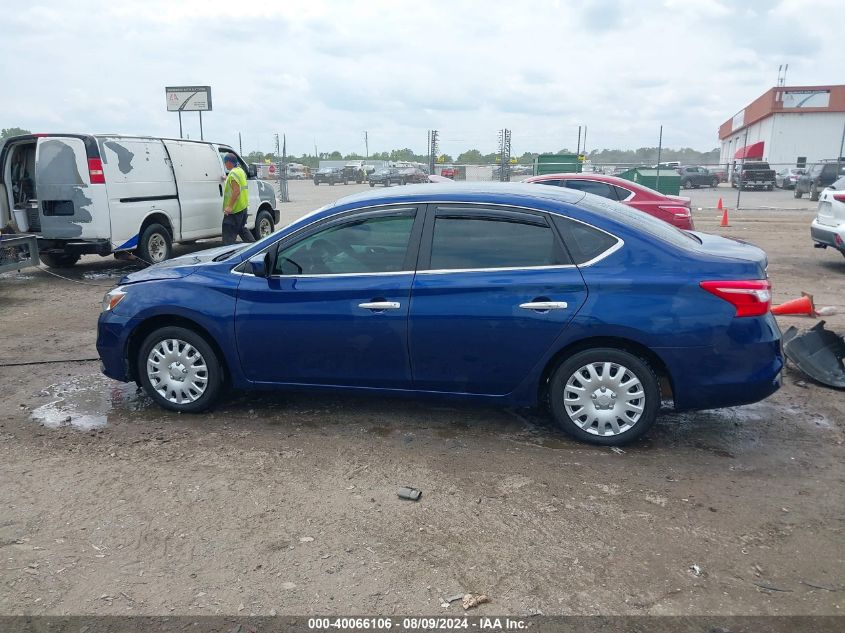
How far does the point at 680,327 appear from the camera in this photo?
13.6 ft

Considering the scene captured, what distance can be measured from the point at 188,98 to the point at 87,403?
66.7 feet

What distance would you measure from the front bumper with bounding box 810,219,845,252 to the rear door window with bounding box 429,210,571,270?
24.9 feet

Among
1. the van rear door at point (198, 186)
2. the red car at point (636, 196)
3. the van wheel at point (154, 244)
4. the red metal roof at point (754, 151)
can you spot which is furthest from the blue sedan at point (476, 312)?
the red metal roof at point (754, 151)

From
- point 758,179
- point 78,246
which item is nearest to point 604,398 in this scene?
point 78,246

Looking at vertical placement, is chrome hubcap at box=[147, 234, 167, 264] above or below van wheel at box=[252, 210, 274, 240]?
below

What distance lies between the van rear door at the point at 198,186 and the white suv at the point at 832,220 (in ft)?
32.7

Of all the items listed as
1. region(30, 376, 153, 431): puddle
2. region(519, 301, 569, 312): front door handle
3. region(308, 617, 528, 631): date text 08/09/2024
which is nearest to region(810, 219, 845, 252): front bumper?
region(519, 301, 569, 312): front door handle

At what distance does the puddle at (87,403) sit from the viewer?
16.5 ft

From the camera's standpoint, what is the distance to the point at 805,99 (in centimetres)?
4675

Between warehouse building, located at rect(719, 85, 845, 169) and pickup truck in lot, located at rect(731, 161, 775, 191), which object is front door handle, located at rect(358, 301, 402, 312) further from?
warehouse building, located at rect(719, 85, 845, 169)

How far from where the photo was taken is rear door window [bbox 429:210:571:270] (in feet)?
14.4

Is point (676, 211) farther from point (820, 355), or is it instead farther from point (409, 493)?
point (409, 493)

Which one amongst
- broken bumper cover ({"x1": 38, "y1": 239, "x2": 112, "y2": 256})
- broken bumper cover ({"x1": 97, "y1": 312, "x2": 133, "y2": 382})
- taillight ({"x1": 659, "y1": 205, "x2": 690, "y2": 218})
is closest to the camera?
broken bumper cover ({"x1": 97, "y1": 312, "x2": 133, "y2": 382})

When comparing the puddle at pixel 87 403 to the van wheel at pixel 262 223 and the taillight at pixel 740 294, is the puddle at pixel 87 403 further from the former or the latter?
the van wheel at pixel 262 223
